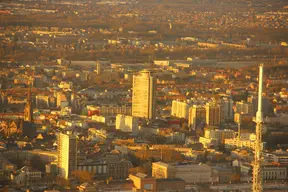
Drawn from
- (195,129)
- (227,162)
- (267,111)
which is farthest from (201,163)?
(267,111)

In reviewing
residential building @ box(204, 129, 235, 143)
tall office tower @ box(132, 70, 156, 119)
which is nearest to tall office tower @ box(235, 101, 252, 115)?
tall office tower @ box(132, 70, 156, 119)

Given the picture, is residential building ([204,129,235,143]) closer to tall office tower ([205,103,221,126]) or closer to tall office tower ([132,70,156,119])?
tall office tower ([205,103,221,126])

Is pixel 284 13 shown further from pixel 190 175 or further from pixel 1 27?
pixel 190 175

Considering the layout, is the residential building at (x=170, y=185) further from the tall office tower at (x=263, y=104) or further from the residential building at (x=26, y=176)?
the tall office tower at (x=263, y=104)

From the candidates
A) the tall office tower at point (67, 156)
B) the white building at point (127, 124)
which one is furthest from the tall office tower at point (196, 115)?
the tall office tower at point (67, 156)

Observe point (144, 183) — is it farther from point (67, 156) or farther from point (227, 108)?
point (227, 108)
